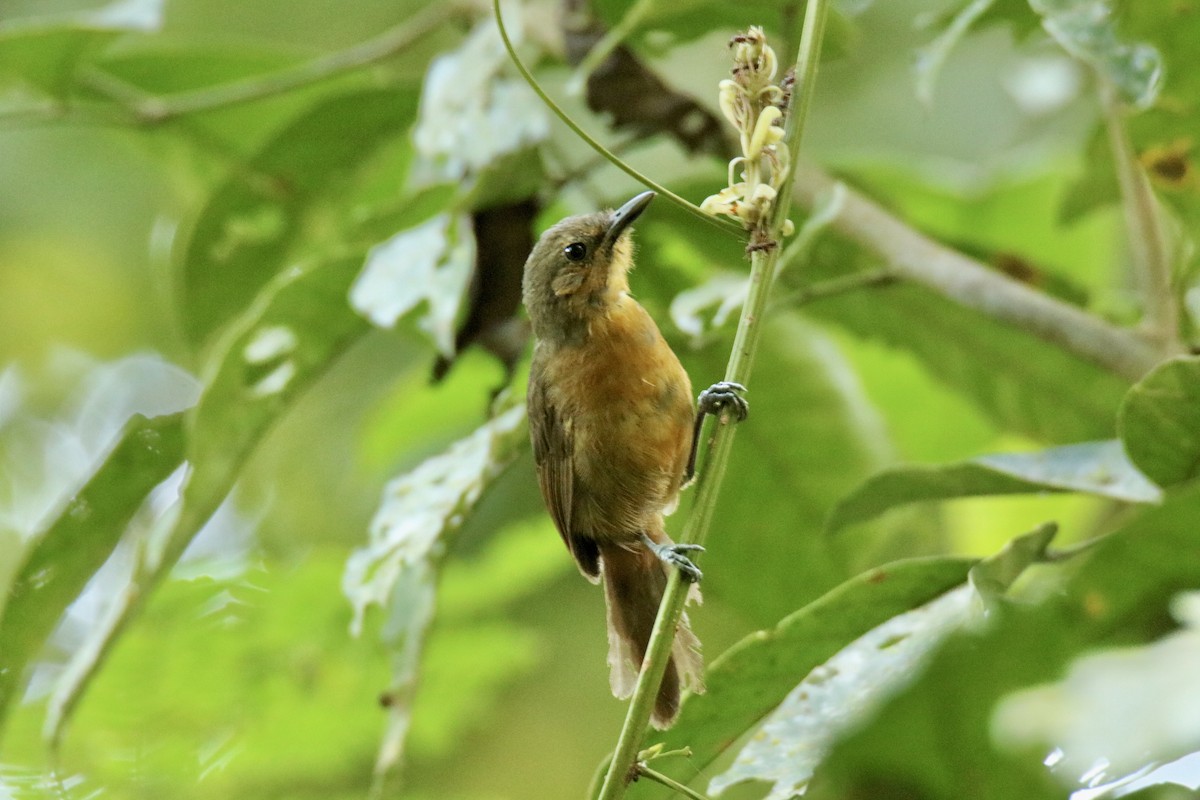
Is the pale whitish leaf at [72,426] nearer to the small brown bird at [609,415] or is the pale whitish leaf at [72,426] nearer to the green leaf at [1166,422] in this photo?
the small brown bird at [609,415]

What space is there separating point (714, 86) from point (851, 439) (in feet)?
7.67

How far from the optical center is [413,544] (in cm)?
215

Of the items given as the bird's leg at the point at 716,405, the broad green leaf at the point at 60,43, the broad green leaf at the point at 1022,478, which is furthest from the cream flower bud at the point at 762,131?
the broad green leaf at the point at 60,43

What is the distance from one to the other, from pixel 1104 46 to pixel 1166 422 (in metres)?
0.62

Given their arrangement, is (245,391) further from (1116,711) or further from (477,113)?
(1116,711)

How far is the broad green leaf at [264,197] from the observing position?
118 inches

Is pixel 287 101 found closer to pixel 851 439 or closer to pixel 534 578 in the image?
pixel 534 578

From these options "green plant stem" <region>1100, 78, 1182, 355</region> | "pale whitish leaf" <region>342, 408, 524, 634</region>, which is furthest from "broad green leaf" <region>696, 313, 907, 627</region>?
"green plant stem" <region>1100, 78, 1182, 355</region>

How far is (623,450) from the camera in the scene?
2.49 meters

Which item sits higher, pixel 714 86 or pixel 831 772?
pixel 831 772

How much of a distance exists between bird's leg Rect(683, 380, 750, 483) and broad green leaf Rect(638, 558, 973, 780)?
27 centimetres

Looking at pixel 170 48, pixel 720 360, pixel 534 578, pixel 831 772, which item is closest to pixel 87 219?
pixel 170 48

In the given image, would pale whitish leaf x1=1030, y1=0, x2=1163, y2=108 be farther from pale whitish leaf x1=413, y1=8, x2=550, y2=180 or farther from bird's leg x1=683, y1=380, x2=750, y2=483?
pale whitish leaf x1=413, y1=8, x2=550, y2=180

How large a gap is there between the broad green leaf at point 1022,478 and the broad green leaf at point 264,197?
1.49 metres
